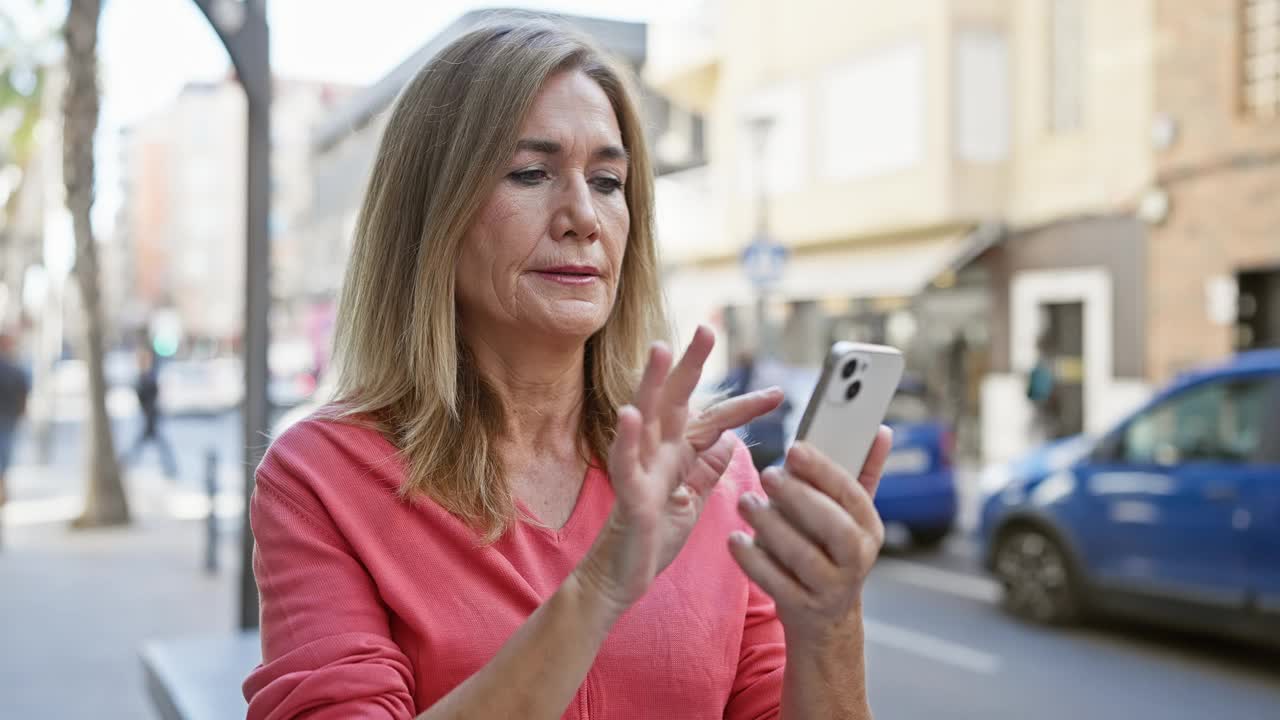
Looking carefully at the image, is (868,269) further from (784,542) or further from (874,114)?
(784,542)

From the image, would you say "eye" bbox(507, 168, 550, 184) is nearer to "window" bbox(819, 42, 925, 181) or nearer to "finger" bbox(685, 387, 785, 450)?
"finger" bbox(685, 387, 785, 450)

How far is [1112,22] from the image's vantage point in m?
16.8

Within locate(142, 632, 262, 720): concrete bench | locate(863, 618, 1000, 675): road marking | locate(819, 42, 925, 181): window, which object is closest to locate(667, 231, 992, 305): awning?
locate(819, 42, 925, 181): window

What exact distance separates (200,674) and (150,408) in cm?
1524

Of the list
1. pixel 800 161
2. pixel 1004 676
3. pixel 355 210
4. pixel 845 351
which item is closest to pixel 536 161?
pixel 355 210

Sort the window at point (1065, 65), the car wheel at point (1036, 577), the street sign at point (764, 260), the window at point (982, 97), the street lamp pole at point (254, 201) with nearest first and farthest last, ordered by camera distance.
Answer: the street lamp pole at point (254, 201) → the car wheel at point (1036, 577) → the street sign at point (764, 260) → the window at point (1065, 65) → the window at point (982, 97)

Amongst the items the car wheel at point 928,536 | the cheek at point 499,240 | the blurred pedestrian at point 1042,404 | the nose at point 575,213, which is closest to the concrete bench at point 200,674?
the cheek at point 499,240

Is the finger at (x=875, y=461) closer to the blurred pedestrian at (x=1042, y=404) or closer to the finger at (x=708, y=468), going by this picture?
the finger at (x=708, y=468)

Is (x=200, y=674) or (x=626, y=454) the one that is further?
(x=200, y=674)

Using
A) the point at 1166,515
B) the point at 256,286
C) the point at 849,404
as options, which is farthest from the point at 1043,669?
the point at 849,404

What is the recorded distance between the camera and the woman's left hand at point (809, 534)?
52.6 inches

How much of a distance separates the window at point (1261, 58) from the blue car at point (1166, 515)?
8.54 metres

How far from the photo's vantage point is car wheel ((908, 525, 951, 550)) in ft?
35.6

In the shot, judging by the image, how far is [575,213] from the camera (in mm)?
1814
